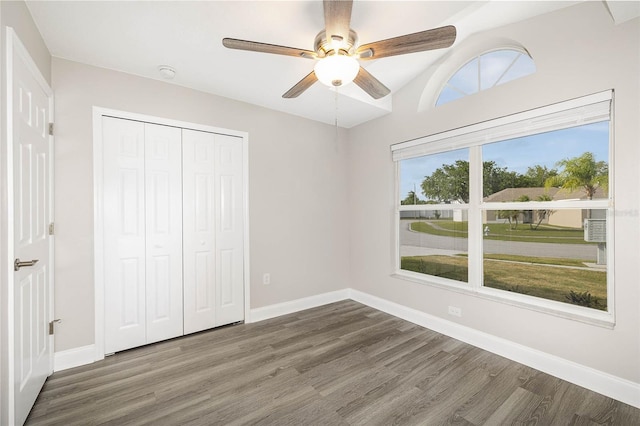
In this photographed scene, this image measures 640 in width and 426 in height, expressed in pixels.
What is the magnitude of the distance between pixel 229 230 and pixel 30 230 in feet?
5.25

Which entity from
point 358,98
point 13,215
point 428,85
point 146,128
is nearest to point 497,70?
point 428,85

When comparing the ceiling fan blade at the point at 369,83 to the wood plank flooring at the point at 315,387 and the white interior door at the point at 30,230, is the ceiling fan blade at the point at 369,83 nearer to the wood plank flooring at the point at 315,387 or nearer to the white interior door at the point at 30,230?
the white interior door at the point at 30,230

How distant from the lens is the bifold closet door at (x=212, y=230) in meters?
2.89

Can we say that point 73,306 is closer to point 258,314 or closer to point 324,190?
point 258,314

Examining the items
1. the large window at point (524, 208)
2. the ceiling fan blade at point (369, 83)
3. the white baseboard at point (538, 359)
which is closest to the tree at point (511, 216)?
the large window at point (524, 208)

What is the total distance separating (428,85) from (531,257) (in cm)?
203

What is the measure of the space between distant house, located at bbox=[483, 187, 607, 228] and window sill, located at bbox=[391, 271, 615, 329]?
2.16ft

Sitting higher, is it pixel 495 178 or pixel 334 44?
pixel 334 44

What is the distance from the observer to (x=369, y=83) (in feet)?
6.50

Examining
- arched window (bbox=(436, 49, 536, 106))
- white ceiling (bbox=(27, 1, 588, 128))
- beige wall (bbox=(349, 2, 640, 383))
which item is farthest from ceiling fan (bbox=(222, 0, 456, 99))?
arched window (bbox=(436, 49, 536, 106))

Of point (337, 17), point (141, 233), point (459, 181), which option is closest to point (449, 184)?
point (459, 181)

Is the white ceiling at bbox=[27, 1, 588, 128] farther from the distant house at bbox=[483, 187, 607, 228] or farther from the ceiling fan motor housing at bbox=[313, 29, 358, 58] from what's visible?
the distant house at bbox=[483, 187, 607, 228]

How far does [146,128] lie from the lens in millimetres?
2672

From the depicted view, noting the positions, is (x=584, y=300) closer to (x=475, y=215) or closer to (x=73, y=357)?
(x=475, y=215)
